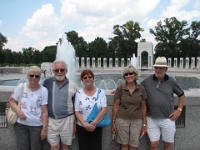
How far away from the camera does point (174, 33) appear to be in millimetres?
62344

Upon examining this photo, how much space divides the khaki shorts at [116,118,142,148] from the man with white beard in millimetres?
686

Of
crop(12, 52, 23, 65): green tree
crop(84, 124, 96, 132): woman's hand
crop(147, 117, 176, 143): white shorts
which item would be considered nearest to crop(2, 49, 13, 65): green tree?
crop(12, 52, 23, 65): green tree

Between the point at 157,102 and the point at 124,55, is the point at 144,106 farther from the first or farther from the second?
the point at 124,55

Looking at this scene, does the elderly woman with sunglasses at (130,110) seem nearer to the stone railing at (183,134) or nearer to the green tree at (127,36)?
the stone railing at (183,134)

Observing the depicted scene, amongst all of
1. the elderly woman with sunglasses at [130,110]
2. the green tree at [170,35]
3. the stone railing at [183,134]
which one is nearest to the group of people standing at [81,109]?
the elderly woman with sunglasses at [130,110]

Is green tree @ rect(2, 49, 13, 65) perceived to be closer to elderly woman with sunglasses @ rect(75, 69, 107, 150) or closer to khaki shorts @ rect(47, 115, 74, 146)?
khaki shorts @ rect(47, 115, 74, 146)

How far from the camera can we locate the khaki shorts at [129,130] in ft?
11.0

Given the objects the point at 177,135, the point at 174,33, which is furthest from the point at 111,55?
the point at 177,135

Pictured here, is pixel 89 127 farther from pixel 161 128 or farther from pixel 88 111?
pixel 161 128

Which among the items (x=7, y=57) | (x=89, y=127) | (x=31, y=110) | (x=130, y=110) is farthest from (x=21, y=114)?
(x=7, y=57)

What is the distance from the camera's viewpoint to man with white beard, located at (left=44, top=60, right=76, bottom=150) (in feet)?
10.8

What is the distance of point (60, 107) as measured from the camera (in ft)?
10.8

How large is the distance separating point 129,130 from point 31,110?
1.45 m

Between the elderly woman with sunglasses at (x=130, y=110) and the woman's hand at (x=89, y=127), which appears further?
the elderly woman with sunglasses at (x=130, y=110)
